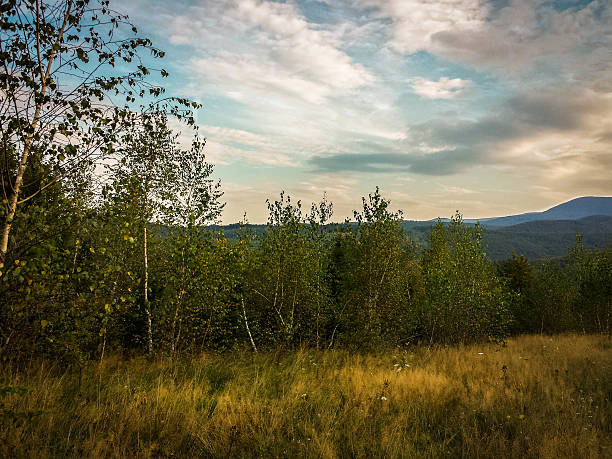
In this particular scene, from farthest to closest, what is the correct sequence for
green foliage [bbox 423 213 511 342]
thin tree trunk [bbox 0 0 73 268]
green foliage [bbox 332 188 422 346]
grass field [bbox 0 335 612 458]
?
green foliage [bbox 423 213 511 342]
green foliage [bbox 332 188 422 346]
grass field [bbox 0 335 612 458]
thin tree trunk [bbox 0 0 73 268]

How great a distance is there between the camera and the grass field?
18.3 ft

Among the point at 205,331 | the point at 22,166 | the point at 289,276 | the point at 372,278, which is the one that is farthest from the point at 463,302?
the point at 22,166

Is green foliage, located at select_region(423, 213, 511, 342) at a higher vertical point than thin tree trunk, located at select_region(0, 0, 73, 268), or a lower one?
lower

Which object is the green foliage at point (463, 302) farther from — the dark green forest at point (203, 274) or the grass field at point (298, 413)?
the grass field at point (298, 413)

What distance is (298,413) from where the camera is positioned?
7055 millimetres

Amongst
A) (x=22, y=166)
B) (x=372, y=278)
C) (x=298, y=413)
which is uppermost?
(x=22, y=166)

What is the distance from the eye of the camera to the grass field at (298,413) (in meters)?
5.58

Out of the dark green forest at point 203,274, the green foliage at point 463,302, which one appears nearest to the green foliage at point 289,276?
the dark green forest at point 203,274

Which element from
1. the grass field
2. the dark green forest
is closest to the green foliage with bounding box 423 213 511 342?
the dark green forest

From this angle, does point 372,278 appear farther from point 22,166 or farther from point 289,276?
point 22,166

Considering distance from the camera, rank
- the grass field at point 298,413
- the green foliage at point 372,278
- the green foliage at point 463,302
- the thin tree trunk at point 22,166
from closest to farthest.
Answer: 1. the thin tree trunk at point 22,166
2. the grass field at point 298,413
3. the green foliage at point 372,278
4. the green foliage at point 463,302

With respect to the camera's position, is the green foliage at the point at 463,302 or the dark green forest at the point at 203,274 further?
the green foliage at the point at 463,302

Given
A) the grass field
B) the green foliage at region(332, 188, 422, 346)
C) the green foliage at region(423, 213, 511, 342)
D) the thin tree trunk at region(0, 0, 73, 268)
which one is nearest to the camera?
the thin tree trunk at region(0, 0, 73, 268)

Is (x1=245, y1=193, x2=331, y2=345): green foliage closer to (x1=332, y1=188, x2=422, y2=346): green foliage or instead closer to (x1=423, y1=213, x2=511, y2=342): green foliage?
(x1=332, y1=188, x2=422, y2=346): green foliage
